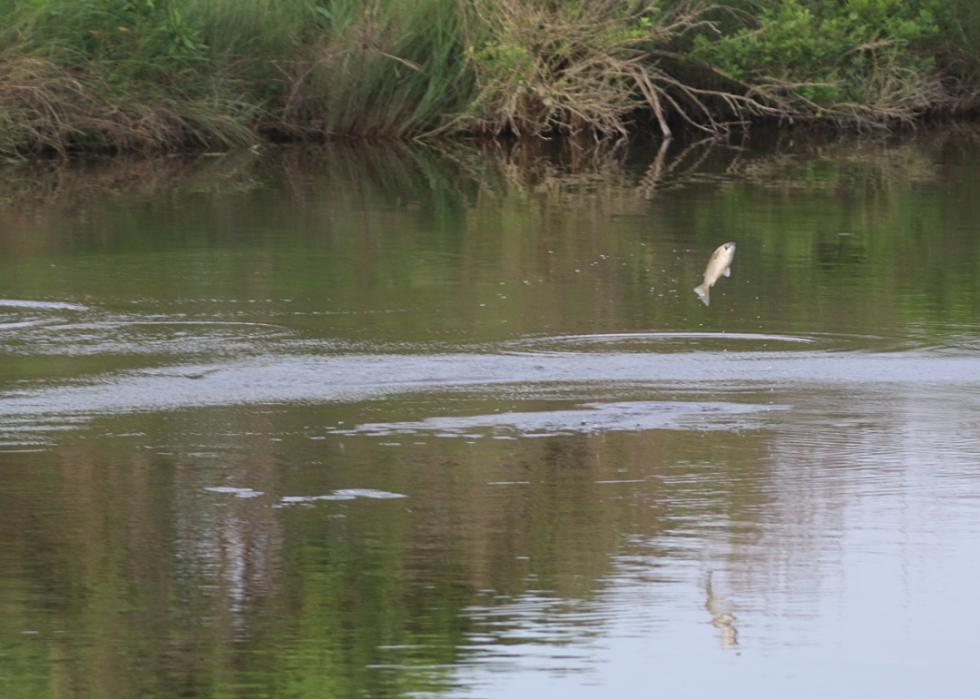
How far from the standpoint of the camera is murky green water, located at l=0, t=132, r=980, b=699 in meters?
4.23

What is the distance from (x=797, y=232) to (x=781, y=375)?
4757 mm

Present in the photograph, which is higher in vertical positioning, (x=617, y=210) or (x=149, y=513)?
(x=617, y=210)

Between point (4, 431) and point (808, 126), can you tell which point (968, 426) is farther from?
point (808, 126)

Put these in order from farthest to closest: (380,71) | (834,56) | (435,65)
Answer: (834,56) < (435,65) < (380,71)

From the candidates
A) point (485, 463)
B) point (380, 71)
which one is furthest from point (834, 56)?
point (485, 463)

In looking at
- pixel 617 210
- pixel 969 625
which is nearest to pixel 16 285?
pixel 617 210

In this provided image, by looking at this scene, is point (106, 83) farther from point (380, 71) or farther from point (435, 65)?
point (435, 65)

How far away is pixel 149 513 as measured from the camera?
17.4 ft

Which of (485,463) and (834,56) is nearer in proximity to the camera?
(485,463)

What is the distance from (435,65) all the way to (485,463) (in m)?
14.1

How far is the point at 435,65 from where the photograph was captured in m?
19.3

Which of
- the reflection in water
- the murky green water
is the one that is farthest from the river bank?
the reflection in water

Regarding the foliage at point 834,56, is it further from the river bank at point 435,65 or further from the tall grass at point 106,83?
the tall grass at point 106,83

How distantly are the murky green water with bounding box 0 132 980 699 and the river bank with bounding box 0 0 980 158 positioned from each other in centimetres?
629
